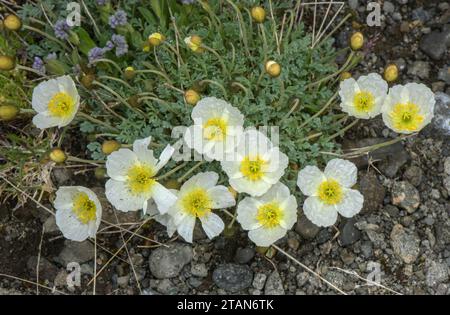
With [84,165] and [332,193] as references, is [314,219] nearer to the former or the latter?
[332,193]

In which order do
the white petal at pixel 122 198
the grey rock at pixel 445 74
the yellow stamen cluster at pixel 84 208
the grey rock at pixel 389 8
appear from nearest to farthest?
the white petal at pixel 122 198
the yellow stamen cluster at pixel 84 208
the grey rock at pixel 445 74
the grey rock at pixel 389 8

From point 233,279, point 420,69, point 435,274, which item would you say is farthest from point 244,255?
point 420,69

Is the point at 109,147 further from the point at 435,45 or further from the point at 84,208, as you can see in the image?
the point at 435,45

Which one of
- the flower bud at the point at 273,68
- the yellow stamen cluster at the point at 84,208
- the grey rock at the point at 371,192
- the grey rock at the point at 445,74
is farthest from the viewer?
the grey rock at the point at 445,74

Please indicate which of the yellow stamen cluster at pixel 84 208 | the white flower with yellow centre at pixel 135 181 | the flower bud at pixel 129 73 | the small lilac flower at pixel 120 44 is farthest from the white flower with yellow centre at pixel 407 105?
the yellow stamen cluster at pixel 84 208

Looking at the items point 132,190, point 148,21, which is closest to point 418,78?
point 148,21

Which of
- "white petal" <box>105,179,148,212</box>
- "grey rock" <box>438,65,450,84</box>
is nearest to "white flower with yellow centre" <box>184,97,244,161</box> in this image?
"white petal" <box>105,179,148,212</box>

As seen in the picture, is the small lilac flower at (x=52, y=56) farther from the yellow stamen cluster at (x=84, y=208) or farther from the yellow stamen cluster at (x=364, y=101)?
the yellow stamen cluster at (x=364, y=101)
